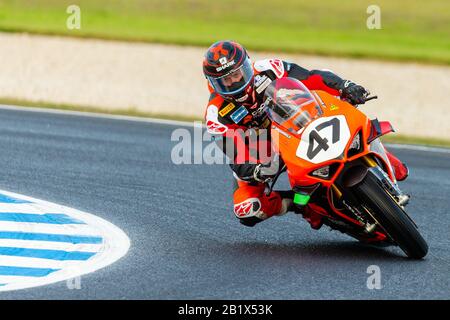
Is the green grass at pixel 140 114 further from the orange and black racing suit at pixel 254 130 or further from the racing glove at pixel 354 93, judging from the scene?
the racing glove at pixel 354 93

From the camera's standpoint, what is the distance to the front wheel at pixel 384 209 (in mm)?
7195

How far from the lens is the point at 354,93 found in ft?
25.5

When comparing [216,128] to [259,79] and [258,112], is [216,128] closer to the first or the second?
[258,112]

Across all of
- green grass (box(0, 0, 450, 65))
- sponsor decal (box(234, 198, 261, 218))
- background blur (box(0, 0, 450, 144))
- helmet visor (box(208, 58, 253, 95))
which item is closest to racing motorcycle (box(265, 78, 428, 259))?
helmet visor (box(208, 58, 253, 95))

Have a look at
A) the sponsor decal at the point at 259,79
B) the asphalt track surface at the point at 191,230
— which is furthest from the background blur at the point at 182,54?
the sponsor decal at the point at 259,79

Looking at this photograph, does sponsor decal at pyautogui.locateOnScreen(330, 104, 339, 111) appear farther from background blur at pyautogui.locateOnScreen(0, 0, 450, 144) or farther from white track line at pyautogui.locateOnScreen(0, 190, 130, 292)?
background blur at pyautogui.locateOnScreen(0, 0, 450, 144)

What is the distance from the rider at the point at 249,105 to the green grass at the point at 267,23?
1434 centimetres

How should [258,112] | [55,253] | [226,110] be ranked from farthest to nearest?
[258,112]
[226,110]
[55,253]

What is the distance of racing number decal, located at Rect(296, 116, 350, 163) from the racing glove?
1.80 ft

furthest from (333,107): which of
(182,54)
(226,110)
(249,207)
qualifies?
(182,54)

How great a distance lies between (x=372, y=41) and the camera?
26.3 metres

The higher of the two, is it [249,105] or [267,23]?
[267,23]

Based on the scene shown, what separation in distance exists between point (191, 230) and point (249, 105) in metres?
1.27

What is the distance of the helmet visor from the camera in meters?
7.77
